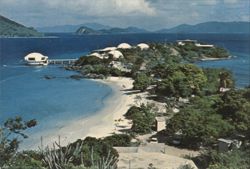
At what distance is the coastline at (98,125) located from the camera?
61.1ft

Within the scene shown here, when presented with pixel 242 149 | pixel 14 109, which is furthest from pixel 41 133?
pixel 242 149

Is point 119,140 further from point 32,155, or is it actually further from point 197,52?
point 197,52

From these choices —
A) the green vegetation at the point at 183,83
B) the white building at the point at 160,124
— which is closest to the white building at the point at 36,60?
the green vegetation at the point at 183,83

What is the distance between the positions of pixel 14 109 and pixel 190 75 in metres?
10.9

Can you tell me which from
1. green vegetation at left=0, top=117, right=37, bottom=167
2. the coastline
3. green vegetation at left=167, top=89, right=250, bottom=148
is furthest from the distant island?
green vegetation at left=0, top=117, right=37, bottom=167

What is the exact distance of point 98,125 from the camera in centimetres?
2084

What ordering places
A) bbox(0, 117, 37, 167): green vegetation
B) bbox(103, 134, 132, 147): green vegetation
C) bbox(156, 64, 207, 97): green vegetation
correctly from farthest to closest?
bbox(156, 64, 207, 97): green vegetation → bbox(103, 134, 132, 147): green vegetation → bbox(0, 117, 37, 167): green vegetation

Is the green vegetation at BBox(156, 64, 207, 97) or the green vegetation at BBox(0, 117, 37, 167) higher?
the green vegetation at BBox(0, 117, 37, 167)

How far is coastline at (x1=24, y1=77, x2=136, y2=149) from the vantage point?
1861 centimetres

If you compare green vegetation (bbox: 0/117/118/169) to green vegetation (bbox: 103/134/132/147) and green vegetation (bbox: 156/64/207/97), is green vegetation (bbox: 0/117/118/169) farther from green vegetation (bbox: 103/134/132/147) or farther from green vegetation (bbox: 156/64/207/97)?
green vegetation (bbox: 156/64/207/97)

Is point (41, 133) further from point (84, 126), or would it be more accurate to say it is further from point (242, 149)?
point (242, 149)

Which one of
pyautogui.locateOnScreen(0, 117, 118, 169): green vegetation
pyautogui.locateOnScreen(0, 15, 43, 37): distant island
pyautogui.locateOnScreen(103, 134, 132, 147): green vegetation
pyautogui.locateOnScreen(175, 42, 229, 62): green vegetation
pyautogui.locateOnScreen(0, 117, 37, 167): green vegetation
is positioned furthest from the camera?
pyautogui.locateOnScreen(0, 15, 43, 37): distant island

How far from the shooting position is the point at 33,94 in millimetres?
31047

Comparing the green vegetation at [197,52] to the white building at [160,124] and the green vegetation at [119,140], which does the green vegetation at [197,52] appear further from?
the green vegetation at [119,140]
